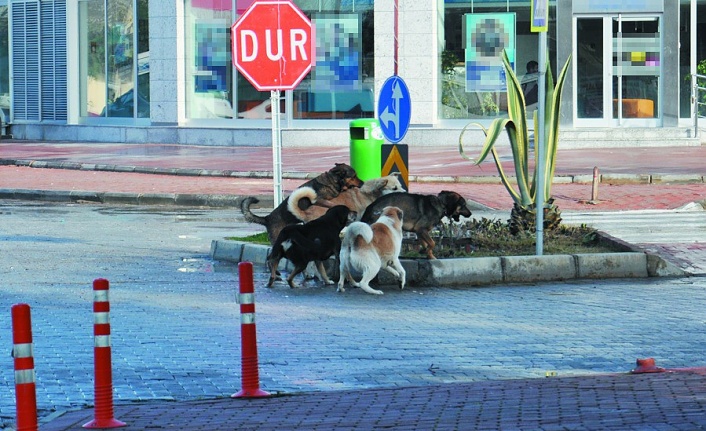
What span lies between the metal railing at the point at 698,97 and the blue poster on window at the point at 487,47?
4.18 m

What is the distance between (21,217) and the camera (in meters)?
18.7

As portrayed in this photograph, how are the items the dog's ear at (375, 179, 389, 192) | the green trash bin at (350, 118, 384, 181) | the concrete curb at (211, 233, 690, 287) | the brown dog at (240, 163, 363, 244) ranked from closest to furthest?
the concrete curb at (211, 233, 690, 287)
the brown dog at (240, 163, 363, 244)
the dog's ear at (375, 179, 389, 192)
the green trash bin at (350, 118, 384, 181)

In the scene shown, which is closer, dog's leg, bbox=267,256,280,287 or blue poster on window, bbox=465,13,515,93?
dog's leg, bbox=267,256,280,287

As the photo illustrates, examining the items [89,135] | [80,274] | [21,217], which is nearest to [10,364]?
[80,274]

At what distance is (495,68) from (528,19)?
4.60 feet

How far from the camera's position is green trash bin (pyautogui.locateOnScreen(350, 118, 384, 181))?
16.5 metres

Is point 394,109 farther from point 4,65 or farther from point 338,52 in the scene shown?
point 4,65

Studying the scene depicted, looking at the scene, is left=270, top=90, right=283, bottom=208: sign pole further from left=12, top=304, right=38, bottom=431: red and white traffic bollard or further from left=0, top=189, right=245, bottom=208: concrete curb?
left=12, top=304, right=38, bottom=431: red and white traffic bollard

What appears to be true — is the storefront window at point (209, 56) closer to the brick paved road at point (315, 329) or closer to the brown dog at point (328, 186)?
the brick paved road at point (315, 329)

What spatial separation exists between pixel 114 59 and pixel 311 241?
2491 cm

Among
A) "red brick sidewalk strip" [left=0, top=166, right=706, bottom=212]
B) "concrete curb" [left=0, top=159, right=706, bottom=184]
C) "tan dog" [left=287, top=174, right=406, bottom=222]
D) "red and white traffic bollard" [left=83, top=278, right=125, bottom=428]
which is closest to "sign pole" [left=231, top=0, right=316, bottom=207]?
"tan dog" [left=287, top=174, right=406, bottom=222]

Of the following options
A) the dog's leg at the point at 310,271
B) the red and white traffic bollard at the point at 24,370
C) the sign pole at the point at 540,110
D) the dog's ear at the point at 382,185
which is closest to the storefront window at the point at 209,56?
the dog's ear at the point at 382,185

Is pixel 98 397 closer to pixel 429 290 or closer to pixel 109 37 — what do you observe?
pixel 429 290

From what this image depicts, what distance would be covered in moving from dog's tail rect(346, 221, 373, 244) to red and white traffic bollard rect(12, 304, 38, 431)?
19.1 ft
